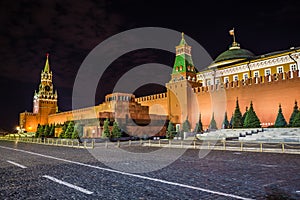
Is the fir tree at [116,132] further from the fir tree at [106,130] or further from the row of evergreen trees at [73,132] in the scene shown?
the row of evergreen trees at [73,132]

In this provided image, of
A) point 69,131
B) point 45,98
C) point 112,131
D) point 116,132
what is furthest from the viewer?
point 45,98

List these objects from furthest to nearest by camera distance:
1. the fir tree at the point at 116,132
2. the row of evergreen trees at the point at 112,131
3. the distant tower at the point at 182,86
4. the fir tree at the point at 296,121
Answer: the distant tower at the point at 182,86, the fir tree at the point at 116,132, the row of evergreen trees at the point at 112,131, the fir tree at the point at 296,121

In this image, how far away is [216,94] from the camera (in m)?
30.4

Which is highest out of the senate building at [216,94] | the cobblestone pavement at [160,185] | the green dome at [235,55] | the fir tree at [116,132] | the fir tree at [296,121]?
the green dome at [235,55]

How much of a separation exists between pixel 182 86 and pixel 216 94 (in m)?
5.53

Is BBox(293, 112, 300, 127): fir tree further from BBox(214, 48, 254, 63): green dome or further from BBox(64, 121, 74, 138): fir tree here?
BBox(64, 121, 74, 138): fir tree

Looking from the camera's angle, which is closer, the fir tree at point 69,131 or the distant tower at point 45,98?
the fir tree at point 69,131

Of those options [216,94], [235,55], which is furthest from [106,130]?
[235,55]

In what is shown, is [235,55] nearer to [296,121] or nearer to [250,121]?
[250,121]

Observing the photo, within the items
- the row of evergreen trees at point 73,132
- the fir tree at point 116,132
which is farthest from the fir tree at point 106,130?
the row of evergreen trees at point 73,132

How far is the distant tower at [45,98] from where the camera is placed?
67.5 metres

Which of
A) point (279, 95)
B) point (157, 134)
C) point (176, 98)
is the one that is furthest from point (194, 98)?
point (279, 95)

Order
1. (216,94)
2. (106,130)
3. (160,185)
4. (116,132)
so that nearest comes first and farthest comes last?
1. (160,185)
2. (106,130)
3. (116,132)
4. (216,94)

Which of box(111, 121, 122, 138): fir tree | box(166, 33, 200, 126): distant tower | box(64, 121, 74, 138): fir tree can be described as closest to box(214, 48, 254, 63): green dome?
box(166, 33, 200, 126): distant tower
